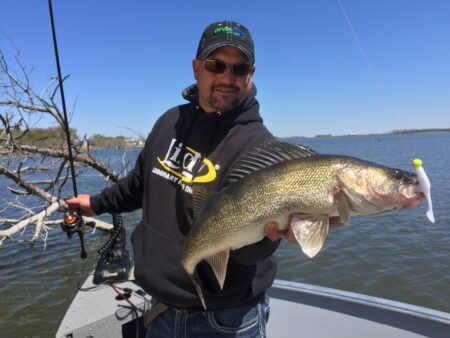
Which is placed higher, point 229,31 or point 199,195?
point 229,31

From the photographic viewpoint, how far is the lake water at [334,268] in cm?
759

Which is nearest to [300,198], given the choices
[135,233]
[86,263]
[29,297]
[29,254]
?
[135,233]

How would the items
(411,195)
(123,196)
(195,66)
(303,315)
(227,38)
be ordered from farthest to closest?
(303,315), (123,196), (195,66), (227,38), (411,195)

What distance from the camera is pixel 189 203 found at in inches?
95.8

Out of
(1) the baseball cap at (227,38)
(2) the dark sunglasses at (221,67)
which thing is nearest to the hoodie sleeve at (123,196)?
(2) the dark sunglasses at (221,67)

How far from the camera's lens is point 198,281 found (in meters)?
2.25

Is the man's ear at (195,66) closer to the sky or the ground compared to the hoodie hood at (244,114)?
closer to the sky

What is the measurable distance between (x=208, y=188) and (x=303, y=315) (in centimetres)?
267

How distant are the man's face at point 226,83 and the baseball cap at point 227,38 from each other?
0.14ft

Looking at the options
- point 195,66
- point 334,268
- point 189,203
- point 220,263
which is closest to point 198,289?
point 220,263

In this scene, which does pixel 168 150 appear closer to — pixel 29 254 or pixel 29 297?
pixel 29 297

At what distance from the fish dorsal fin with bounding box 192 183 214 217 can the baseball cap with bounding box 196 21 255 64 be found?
1012 millimetres

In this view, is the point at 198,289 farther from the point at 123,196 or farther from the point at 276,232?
the point at 123,196

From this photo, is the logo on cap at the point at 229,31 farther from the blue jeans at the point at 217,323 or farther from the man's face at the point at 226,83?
the blue jeans at the point at 217,323
